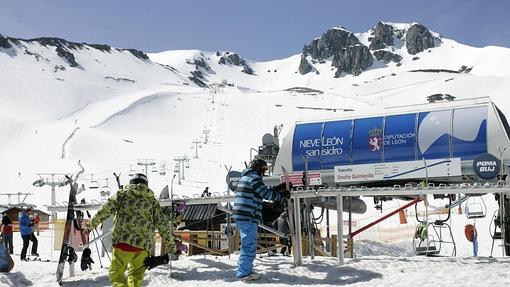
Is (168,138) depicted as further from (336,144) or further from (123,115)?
(336,144)

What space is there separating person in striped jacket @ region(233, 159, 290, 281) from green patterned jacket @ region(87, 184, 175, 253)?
116cm

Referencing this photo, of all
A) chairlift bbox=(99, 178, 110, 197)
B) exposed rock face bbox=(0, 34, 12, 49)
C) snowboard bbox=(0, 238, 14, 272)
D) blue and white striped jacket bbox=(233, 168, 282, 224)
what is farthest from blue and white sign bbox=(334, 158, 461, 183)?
exposed rock face bbox=(0, 34, 12, 49)

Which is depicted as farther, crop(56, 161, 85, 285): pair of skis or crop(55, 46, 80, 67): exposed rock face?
crop(55, 46, 80, 67): exposed rock face

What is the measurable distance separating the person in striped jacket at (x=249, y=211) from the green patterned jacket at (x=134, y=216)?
1.16 metres

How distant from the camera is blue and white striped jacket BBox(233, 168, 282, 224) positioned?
7.55 metres

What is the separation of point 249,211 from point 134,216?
1660 millimetres

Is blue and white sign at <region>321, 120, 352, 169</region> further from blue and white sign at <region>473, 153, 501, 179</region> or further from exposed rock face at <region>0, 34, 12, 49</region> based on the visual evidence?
exposed rock face at <region>0, 34, 12, 49</region>

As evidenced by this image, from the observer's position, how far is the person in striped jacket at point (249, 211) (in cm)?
749

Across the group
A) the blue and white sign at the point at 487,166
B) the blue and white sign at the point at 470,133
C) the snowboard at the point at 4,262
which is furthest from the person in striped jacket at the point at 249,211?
the blue and white sign at the point at 470,133

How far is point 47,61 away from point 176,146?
4133 inches

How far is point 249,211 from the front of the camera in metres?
7.55

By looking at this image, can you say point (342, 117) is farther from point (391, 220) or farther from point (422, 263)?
point (391, 220)

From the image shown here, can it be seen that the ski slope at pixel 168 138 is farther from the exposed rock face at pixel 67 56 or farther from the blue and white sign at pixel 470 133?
the blue and white sign at pixel 470 133

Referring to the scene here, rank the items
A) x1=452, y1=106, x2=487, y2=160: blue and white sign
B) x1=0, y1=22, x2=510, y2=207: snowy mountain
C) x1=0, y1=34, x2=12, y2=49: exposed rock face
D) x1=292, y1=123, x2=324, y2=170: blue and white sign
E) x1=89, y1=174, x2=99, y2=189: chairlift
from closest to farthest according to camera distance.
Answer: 1. x1=452, y1=106, x2=487, y2=160: blue and white sign
2. x1=292, y1=123, x2=324, y2=170: blue and white sign
3. x1=89, y1=174, x2=99, y2=189: chairlift
4. x1=0, y1=22, x2=510, y2=207: snowy mountain
5. x1=0, y1=34, x2=12, y2=49: exposed rock face
